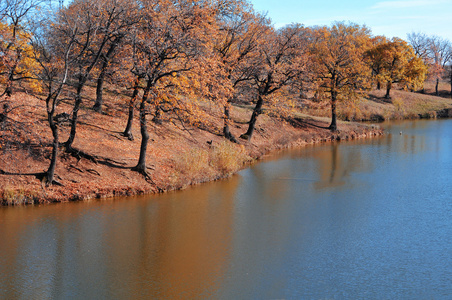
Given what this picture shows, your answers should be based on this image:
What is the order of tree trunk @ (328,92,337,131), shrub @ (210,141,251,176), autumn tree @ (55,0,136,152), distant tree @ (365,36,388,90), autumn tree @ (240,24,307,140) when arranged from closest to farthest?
autumn tree @ (55,0,136,152), shrub @ (210,141,251,176), autumn tree @ (240,24,307,140), tree trunk @ (328,92,337,131), distant tree @ (365,36,388,90)

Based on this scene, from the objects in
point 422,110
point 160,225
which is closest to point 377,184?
point 160,225

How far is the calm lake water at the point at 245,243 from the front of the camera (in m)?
12.9

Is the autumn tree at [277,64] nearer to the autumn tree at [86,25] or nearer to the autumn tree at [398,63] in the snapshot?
the autumn tree at [86,25]

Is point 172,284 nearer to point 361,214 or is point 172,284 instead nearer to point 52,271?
point 52,271

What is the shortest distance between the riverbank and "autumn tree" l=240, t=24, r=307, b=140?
370 centimetres

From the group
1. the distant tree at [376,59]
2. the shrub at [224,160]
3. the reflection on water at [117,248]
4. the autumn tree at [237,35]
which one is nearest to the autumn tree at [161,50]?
the reflection on water at [117,248]

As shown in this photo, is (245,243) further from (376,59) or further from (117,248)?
(376,59)

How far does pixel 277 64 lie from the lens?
114ft

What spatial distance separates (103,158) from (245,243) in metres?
10.0

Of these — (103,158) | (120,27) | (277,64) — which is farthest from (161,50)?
(277,64)

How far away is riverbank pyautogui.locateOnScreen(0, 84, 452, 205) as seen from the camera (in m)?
20.0

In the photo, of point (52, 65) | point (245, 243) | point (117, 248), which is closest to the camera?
point (117, 248)

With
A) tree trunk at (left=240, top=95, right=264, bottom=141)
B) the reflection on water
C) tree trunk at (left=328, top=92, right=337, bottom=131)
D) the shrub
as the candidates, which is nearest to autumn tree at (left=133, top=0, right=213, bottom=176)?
the reflection on water

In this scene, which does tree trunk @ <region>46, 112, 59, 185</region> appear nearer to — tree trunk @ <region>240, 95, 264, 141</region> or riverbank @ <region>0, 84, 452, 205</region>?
riverbank @ <region>0, 84, 452, 205</region>
